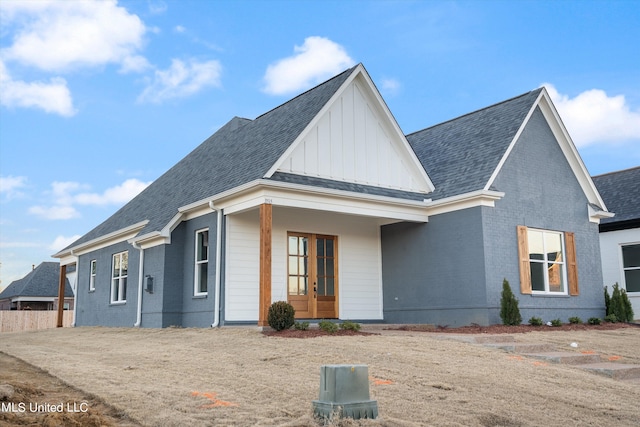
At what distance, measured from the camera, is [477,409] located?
21.3 ft

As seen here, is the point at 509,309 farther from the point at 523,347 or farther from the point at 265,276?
the point at 265,276

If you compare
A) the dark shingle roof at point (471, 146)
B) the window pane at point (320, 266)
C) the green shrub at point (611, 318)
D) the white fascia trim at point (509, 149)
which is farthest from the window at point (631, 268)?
the window pane at point (320, 266)

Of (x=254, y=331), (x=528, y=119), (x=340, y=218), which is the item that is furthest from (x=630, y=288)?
(x=254, y=331)

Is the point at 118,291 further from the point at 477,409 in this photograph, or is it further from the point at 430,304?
the point at 477,409

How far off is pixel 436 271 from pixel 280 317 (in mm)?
5104

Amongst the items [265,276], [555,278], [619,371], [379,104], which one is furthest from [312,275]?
[619,371]

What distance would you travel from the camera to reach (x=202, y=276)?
15.5 meters

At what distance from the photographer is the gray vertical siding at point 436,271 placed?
575 inches

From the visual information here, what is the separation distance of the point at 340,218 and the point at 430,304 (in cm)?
329

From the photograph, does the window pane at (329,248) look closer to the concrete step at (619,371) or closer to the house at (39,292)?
the concrete step at (619,371)

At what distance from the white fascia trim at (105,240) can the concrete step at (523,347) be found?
10714 mm

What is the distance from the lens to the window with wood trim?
15.1 meters

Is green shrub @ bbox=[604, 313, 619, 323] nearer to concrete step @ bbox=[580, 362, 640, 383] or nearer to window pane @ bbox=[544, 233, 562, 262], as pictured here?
window pane @ bbox=[544, 233, 562, 262]

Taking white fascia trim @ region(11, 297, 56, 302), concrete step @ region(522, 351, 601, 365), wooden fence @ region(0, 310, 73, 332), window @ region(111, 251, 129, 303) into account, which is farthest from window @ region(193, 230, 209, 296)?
white fascia trim @ region(11, 297, 56, 302)
